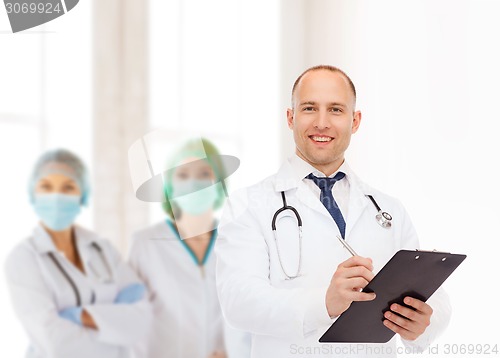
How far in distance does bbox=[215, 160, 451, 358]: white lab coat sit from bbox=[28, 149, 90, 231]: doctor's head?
1.07 meters

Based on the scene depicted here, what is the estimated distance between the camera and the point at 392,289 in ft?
4.19

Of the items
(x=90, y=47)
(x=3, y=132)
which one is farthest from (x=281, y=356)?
(x=90, y=47)

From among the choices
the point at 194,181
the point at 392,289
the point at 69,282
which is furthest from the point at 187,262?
the point at 392,289

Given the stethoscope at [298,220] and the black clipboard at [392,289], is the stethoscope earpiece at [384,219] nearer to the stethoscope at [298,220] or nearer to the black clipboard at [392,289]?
the stethoscope at [298,220]

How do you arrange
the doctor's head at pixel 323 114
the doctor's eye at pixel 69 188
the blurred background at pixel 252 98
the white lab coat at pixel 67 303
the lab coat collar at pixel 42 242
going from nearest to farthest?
the doctor's head at pixel 323 114
the white lab coat at pixel 67 303
the lab coat collar at pixel 42 242
the doctor's eye at pixel 69 188
the blurred background at pixel 252 98

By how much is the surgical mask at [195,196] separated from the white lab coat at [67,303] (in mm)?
325

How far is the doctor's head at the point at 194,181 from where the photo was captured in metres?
2.43

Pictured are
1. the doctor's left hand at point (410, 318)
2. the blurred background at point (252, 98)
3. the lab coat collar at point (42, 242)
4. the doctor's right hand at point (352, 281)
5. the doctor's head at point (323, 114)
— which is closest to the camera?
the doctor's right hand at point (352, 281)

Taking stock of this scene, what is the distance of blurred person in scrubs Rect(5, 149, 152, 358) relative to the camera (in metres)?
2.16

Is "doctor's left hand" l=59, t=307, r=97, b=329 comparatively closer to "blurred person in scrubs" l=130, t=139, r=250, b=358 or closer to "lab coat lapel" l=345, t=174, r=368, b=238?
"blurred person in scrubs" l=130, t=139, r=250, b=358

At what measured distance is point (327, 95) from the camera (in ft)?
4.72

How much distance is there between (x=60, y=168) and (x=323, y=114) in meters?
1.22

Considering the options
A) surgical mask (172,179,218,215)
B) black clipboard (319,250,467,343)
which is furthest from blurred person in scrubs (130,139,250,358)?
black clipboard (319,250,467,343)

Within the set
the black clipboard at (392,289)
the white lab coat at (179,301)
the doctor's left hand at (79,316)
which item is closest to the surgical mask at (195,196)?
the white lab coat at (179,301)
